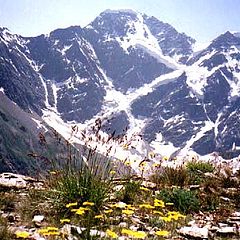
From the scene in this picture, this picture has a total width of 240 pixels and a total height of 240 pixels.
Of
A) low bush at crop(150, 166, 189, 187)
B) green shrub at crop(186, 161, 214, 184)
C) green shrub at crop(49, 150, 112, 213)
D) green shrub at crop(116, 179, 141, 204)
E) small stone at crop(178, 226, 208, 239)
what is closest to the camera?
small stone at crop(178, 226, 208, 239)

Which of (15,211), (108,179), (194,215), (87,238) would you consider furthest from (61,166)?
(87,238)

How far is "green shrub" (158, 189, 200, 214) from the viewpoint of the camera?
10.4 metres

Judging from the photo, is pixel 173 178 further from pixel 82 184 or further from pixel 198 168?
pixel 82 184

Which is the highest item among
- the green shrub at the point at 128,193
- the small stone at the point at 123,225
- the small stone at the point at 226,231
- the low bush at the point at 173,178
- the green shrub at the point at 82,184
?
the low bush at the point at 173,178

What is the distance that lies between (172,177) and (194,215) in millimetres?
3591

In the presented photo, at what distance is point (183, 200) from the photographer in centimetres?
1042

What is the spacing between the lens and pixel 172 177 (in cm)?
1369

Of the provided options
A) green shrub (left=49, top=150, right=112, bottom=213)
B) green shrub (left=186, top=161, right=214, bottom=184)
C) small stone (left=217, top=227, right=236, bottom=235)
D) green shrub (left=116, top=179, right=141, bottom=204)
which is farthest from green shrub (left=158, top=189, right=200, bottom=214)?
green shrub (left=186, top=161, right=214, bottom=184)

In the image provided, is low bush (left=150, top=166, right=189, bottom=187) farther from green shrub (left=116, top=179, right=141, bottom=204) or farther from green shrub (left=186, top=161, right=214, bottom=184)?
green shrub (left=116, top=179, right=141, bottom=204)

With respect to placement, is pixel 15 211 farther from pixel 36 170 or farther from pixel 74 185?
pixel 36 170

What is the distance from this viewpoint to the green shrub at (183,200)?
409 inches

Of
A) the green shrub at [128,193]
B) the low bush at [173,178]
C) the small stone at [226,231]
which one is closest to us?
the small stone at [226,231]

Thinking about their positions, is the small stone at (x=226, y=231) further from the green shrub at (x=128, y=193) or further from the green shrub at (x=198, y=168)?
the green shrub at (x=198, y=168)

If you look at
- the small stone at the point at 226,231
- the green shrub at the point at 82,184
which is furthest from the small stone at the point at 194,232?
the green shrub at the point at 82,184
